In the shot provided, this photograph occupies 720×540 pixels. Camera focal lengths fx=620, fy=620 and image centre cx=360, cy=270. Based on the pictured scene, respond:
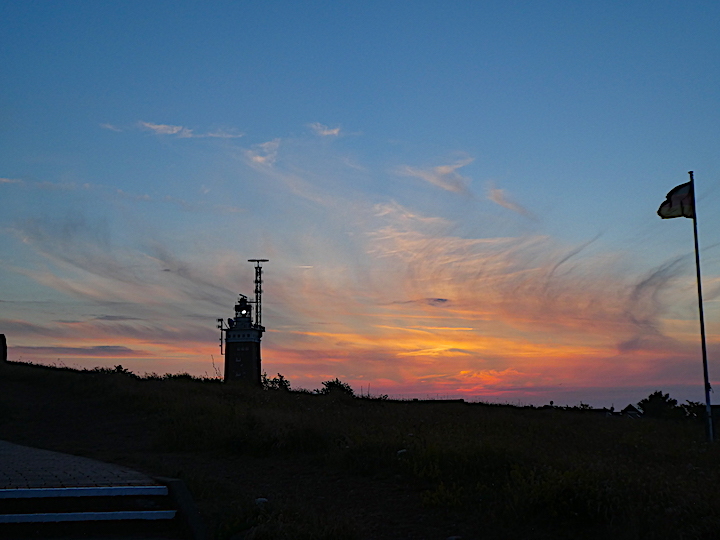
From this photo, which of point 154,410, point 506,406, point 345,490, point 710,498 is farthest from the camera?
point 506,406

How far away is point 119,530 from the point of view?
8.78m

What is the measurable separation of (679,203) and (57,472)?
61.3ft

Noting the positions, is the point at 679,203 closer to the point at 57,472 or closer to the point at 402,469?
the point at 402,469

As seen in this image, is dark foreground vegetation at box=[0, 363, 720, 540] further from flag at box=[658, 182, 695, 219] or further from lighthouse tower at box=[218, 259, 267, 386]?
lighthouse tower at box=[218, 259, 267, 386]

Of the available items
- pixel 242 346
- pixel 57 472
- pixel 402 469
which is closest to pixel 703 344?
pixel 402 469

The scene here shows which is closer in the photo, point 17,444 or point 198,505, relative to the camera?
point 198,505

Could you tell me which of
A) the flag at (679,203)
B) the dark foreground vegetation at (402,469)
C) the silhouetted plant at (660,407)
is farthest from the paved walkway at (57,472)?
the silhouetted plant at (660,407)

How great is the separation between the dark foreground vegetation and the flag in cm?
684

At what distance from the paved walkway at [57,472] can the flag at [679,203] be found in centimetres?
1733

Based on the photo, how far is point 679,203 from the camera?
19.7 meters

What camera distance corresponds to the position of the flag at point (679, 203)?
63.9ft

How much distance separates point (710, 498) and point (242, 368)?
38.4 meters

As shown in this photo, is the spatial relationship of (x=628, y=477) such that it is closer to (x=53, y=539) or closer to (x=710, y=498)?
(x=710, y=498)

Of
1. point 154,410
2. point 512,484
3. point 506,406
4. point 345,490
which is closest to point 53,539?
point 345,490
